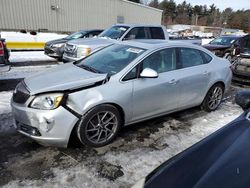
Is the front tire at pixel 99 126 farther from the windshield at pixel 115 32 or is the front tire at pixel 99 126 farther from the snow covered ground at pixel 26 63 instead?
the windshield at pixel 115 32

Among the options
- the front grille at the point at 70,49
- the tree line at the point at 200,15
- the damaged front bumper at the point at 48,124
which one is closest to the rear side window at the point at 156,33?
the front grille at the point at 70,49

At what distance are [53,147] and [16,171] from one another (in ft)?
2.24

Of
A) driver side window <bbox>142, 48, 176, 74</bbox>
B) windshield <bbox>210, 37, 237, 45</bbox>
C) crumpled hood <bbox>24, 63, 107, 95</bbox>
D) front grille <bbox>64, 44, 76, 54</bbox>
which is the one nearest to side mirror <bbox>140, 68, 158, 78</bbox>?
driver side window <bbox>142, 48, 176, 74</bbox>

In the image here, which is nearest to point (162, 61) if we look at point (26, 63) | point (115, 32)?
point (115, 32)

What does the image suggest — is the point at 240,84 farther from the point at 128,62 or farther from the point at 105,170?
the point at 105,170

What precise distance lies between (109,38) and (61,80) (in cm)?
576

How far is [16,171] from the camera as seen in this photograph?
317 cm

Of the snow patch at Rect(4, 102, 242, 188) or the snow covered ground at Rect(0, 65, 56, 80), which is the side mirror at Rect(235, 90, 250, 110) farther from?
the snow covered ground at Rect(0, 65, 56, 80)

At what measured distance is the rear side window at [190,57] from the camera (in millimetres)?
4742

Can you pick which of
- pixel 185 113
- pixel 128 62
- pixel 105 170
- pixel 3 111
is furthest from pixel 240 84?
pixel 3 111

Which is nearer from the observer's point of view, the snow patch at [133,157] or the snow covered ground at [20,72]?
the snow patch at [133,157]

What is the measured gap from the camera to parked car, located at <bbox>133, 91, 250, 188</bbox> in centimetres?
165

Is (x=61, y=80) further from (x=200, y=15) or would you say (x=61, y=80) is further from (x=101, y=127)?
(x=200, y=15)

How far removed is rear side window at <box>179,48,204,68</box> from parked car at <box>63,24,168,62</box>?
3.54m
